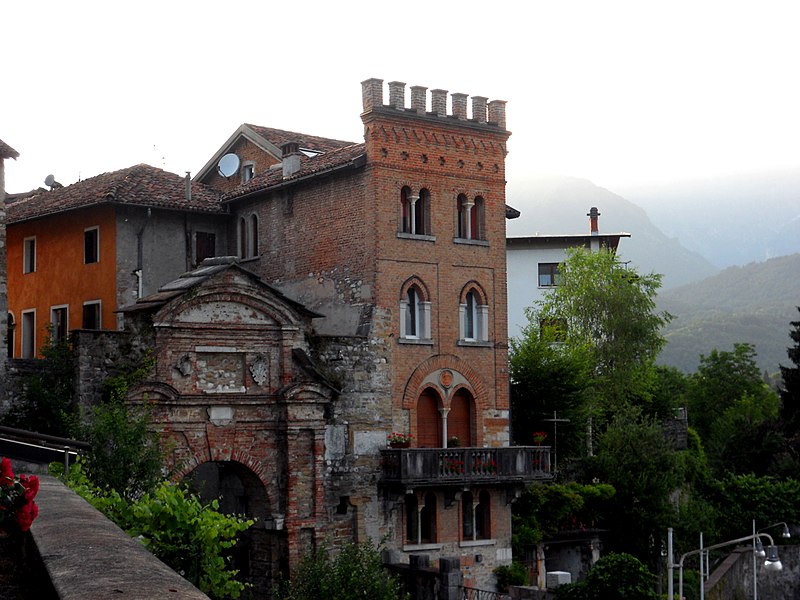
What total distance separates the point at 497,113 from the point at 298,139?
A: 23.5 feet

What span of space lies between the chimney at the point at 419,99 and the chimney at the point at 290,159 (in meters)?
3.95

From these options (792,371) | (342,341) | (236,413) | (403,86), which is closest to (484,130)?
(403,86)

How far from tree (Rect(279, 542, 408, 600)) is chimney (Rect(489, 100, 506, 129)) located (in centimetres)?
1437

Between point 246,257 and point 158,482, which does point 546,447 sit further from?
point 158,482

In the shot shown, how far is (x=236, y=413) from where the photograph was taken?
3328 cm

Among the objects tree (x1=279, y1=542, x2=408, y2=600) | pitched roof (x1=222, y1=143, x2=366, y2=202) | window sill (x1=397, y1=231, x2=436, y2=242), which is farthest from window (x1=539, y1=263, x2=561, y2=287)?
tree (x1=279, y1=542, x2=408, y2=600)

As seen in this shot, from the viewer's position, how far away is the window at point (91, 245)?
37.9m

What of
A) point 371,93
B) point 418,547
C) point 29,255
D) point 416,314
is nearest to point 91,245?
point 29,255

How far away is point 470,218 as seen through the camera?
125 feet

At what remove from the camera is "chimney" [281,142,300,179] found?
3769 centimetres

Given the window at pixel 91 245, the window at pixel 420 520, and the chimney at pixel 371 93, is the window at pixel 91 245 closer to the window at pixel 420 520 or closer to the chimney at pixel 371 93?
the chimney at pixel 371 93

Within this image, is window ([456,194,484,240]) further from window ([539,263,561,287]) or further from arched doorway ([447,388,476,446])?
→ window ([539,263,561,287])

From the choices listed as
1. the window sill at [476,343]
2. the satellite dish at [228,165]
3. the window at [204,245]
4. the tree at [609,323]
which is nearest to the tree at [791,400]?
the tree at [609,323]

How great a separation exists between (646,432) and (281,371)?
15.2 m
